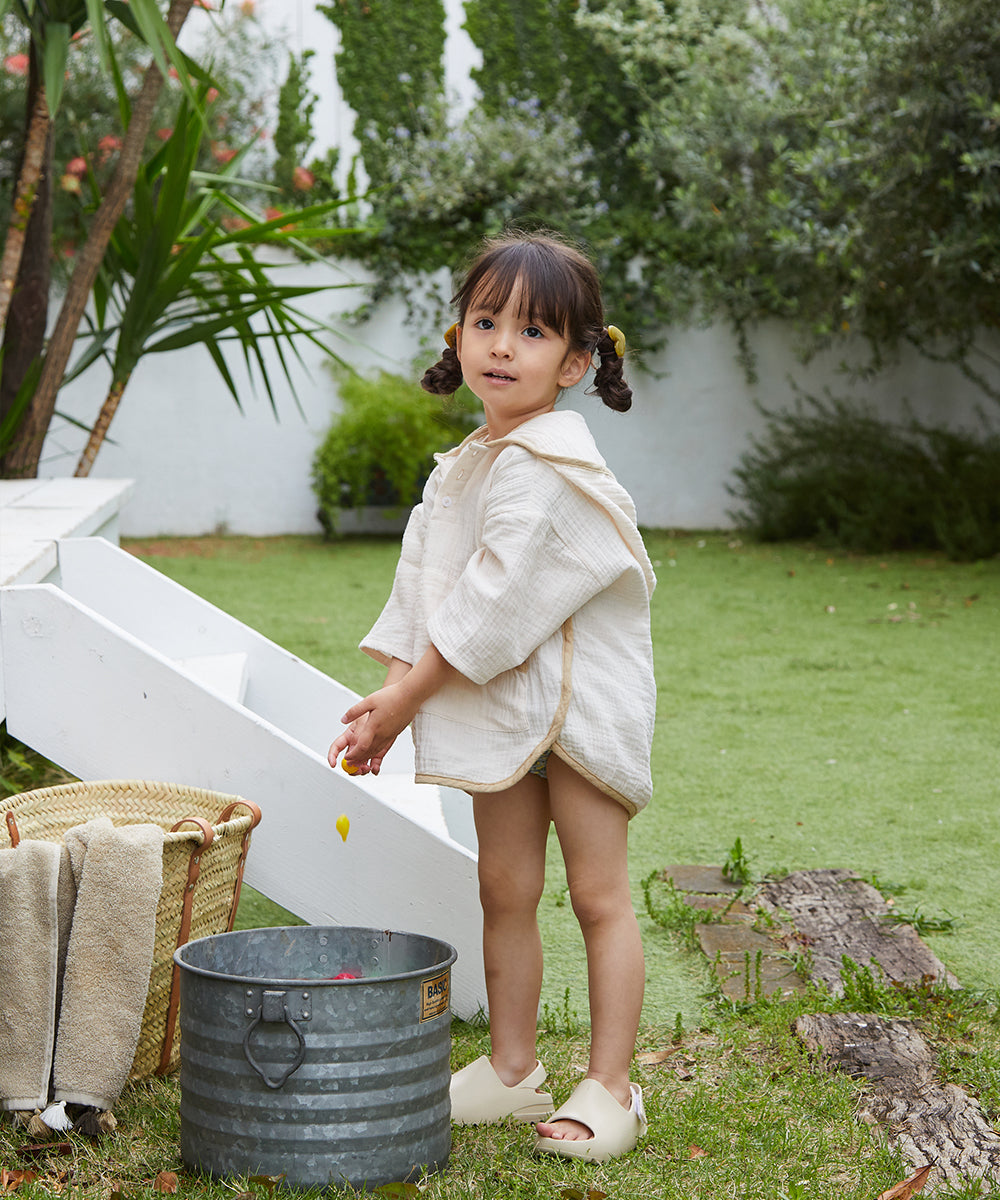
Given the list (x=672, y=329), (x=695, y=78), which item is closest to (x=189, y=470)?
(x=672, y=329)

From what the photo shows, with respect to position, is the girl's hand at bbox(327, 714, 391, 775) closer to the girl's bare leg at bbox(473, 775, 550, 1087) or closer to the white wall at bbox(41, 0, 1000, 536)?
the girl's bare leg at bbox(473, 775, 550, 1087)

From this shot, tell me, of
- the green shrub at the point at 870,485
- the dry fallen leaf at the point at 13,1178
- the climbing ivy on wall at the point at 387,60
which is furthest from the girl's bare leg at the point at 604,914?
the climbing ivy on wall at the point at 387,60

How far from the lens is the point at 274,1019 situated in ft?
4.36

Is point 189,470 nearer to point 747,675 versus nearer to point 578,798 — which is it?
point 747,675

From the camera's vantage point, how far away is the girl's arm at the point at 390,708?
1.51 metres

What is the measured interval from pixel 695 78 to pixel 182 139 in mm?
5294

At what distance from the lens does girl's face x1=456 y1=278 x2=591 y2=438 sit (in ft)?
5.21

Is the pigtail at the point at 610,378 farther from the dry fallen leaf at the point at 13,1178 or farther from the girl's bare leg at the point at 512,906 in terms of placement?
the dry fallen leaf at the point at 13,1178

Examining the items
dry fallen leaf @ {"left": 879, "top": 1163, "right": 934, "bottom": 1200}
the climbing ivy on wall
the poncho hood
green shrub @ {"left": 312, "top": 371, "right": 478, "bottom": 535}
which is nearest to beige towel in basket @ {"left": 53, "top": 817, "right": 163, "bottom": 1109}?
the poncho hood

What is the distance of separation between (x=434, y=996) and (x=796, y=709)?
2945mm

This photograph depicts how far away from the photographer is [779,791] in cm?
326

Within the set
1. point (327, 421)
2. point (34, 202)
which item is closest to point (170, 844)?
point (34, 202)

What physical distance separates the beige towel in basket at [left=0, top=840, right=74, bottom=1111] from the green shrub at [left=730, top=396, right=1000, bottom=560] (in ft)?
22.7

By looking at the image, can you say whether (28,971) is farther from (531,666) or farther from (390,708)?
(531,666)
